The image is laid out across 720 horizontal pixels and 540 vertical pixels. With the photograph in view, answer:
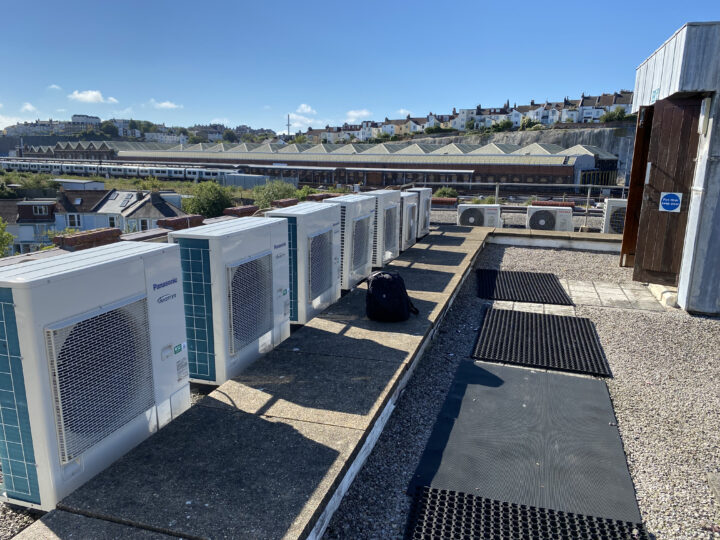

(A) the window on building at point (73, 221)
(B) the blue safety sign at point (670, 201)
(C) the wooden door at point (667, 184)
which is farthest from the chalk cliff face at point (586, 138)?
(B) the blue safety sign at point (670, 201)

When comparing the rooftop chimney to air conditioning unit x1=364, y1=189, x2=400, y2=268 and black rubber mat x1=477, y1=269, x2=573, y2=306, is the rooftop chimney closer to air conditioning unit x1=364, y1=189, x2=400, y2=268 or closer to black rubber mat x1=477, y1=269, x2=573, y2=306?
air conditioning unit x1=364, y1=189, x2=400, y2=268

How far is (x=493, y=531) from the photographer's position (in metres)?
3.38

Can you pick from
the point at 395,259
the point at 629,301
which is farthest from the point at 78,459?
the point at 629,301

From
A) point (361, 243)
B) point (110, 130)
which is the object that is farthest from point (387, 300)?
point (110, 130)

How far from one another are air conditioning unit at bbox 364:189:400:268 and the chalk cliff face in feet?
222

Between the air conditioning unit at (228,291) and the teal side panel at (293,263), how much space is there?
61 cm

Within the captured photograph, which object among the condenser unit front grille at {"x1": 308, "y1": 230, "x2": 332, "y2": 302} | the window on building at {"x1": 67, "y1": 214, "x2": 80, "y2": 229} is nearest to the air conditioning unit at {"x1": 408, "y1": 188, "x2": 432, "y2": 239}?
the condenser unit front grille at {"x1": 308, "y1": 230, "x2": 332, "y2": 302}

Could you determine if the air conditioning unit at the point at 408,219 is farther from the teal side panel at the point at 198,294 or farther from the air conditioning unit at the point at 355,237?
the teal side panel at the point at 198,294

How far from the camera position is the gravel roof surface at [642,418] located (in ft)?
11.9

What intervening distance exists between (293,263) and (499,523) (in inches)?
145

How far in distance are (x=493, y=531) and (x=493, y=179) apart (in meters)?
48.0

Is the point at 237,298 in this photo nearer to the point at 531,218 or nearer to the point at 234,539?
the point at 234,539

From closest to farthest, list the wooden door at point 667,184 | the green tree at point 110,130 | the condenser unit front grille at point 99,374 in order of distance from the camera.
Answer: the condenser unit front grille at point 99,374 < the wooden door at point 667,184 < the green tree at point 110,130

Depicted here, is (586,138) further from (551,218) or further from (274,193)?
(551,218)
